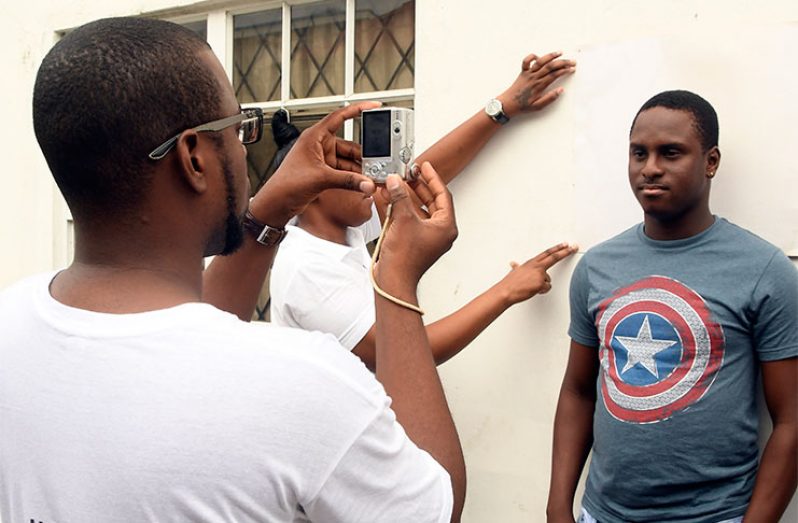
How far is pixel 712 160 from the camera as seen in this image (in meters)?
2.04

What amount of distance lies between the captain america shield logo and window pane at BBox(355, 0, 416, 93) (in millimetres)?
1498

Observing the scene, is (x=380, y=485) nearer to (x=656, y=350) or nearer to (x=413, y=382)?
(x=413, y=382)

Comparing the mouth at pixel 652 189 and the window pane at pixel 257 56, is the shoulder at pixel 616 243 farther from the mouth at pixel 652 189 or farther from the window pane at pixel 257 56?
the window pane at pixel 257 56

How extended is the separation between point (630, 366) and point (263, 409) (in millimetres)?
1326

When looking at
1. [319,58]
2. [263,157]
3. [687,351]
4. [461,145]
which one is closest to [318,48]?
[319,58]

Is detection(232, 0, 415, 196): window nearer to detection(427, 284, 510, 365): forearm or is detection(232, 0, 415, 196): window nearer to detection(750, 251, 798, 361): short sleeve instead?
detection(427, 284, 510, 365): forearm

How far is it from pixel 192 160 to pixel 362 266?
4.63 ft

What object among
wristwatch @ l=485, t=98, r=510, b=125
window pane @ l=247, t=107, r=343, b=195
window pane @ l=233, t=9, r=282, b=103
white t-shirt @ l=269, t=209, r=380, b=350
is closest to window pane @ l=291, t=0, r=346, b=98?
window pane @ l=233, t=9, r=282, b=103

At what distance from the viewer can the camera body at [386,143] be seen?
175 centimetres

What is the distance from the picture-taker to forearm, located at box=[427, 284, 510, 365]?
7.52 feet

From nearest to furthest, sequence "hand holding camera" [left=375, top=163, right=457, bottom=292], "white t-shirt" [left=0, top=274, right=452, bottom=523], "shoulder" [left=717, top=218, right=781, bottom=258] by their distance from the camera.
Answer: "white t-shirt" [left=0, top=274, right=452, bottom=523] < "hand holding camera" [left=375, top=163, right=457, bottom=292] < "shoulder" [left=717, top=218, right=781, bottom=258]

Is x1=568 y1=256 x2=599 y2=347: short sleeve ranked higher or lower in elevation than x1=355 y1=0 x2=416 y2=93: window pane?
lower

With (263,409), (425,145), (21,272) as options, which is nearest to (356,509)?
(263,409)

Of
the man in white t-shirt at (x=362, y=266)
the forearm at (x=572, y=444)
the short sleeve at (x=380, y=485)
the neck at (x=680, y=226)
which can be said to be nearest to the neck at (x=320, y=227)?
the man in white t-shirt at (x=362, y=266)
